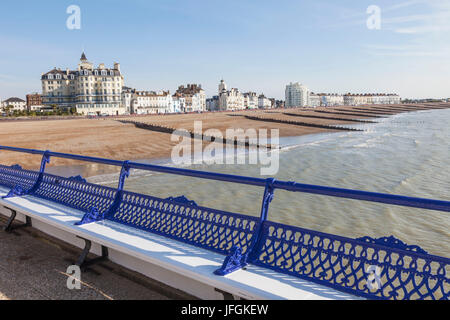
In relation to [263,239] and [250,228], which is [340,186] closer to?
[250,228]

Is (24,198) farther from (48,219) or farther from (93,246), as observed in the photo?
(93,246)

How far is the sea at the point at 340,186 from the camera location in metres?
10.2

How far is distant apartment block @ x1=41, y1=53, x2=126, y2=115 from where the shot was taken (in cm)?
11088

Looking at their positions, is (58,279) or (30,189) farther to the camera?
(30,189)

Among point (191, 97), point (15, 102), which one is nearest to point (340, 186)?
point (191, 97)

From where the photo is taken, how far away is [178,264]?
12.5 feet

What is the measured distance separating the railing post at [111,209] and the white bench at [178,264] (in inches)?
4.0

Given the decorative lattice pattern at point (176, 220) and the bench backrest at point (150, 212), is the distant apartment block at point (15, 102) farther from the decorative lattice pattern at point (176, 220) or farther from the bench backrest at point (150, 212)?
the decorative lattice pattern at point (176, 220)

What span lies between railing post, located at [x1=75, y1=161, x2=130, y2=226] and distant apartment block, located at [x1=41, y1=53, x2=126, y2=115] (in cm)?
11050

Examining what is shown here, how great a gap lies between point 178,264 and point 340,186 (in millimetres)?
13878

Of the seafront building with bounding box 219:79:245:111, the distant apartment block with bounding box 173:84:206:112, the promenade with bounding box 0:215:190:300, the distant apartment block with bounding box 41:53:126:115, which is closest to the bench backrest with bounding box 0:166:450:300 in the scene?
the promenade with bounding box 0:215:190:300

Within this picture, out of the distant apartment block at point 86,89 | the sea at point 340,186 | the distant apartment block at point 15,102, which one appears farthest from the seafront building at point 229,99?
the sea at point 340,186

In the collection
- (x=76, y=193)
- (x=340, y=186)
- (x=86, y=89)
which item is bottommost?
(x=340, y=186)
